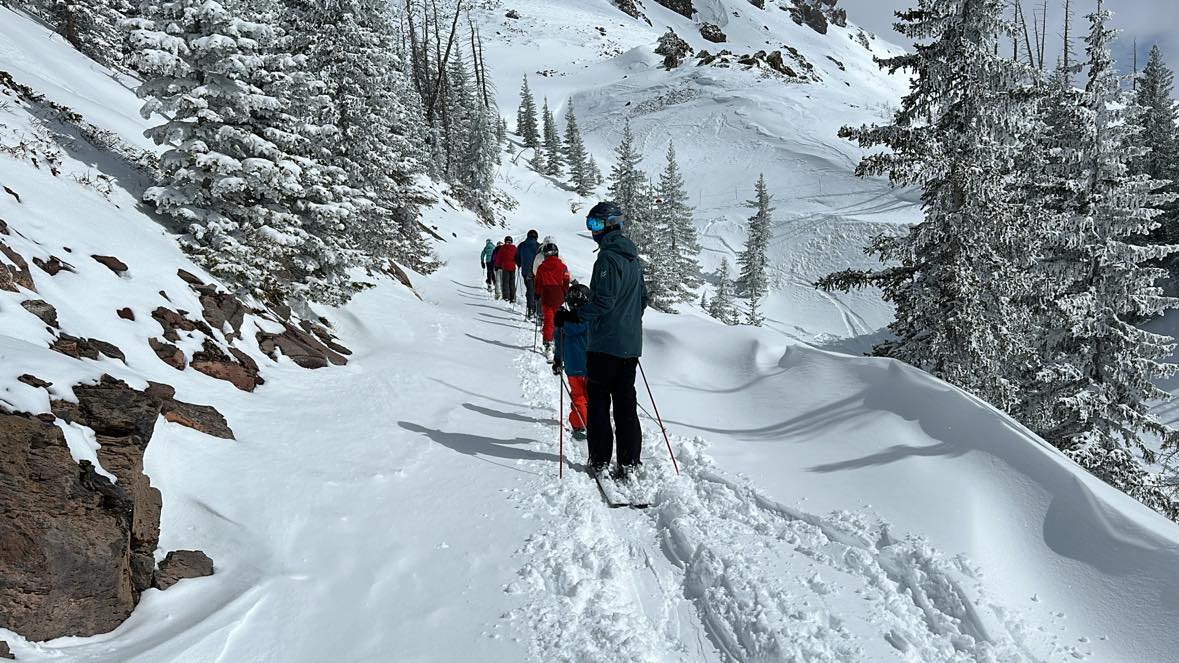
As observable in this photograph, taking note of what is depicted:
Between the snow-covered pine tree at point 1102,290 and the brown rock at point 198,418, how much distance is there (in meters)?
15.3

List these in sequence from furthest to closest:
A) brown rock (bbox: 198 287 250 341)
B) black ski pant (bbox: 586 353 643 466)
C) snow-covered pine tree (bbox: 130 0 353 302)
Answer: snow-covered pine tree (bbox: 130 0 353 302)
brown rock (bbox: 198 287 250 341)
black ski pant (bbox: 586 353 643 466)

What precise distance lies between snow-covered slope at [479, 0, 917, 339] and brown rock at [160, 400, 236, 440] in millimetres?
35547

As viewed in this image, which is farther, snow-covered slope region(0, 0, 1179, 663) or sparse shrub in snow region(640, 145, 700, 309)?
sparse shrub in snow region(640, 145, 700, 309)

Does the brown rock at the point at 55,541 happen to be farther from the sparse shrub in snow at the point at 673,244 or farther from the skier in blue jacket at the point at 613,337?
the sparse shrub in snow at the point at 673,244

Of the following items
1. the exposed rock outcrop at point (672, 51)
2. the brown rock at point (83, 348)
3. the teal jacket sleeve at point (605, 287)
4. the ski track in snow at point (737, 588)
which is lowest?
the ski track in snow at point (737, 588)

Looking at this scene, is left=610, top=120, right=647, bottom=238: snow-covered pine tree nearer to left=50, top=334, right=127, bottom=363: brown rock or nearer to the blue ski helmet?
the blue ski helmet

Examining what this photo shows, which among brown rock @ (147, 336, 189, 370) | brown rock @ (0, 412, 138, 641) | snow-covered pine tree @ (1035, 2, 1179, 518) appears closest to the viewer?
brown rock @ (0, 412, 138, 641)

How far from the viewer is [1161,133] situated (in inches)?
1225

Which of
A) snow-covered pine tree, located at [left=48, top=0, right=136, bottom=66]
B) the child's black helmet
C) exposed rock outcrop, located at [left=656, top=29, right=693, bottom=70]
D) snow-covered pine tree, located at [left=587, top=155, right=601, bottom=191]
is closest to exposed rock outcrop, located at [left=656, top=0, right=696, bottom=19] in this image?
exposed rock outcrop, located at [left=656, top=29, right=693, bottom=70]

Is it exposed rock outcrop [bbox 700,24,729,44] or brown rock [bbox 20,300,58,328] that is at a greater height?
exposed rock outcrop [bbox 700,24,729,44]

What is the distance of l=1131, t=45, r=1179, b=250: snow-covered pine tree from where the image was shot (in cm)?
2970

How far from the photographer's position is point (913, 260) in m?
11.3

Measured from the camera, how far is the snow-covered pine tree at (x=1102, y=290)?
13.0m

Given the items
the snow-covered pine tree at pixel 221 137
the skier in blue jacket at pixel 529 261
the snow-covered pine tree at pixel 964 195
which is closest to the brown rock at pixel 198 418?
the snow-covered pine tree at pixel 221 137
